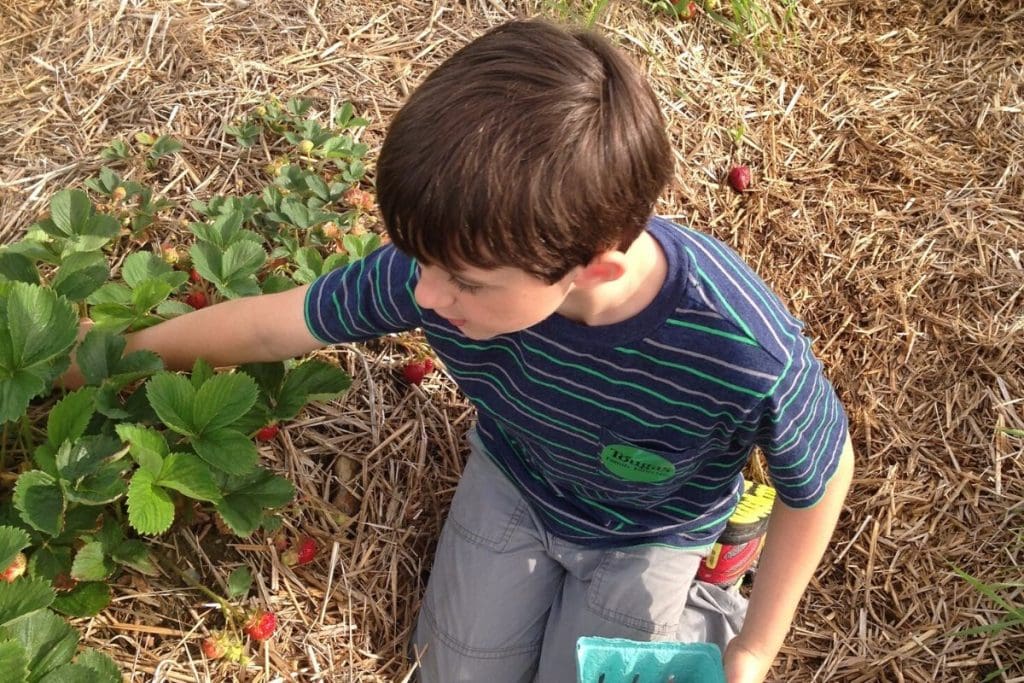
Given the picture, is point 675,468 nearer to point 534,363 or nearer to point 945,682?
point 534,363

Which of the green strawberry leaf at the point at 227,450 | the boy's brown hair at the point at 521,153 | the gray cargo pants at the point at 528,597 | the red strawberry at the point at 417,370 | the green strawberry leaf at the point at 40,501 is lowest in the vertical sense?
the gray cargo pants at the point at 528,597

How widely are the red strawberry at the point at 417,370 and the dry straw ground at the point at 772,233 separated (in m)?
0.04

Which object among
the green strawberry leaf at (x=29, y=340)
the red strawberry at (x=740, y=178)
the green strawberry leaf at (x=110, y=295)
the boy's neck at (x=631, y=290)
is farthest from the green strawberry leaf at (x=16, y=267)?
the red strawberry at (x=740, y=178)

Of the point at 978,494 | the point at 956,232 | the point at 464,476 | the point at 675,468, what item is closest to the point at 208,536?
the point at 464,476

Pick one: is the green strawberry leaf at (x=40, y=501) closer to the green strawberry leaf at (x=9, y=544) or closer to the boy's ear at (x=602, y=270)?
the green strawberry leaf at (x=9, y=544)

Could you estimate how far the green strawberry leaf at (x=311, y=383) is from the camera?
6.22 ft

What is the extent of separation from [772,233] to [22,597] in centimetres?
222

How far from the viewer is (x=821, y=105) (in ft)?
10.5

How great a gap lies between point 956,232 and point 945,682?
1320 mm

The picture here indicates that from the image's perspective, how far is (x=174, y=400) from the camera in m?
1.65

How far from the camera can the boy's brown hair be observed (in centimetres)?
123

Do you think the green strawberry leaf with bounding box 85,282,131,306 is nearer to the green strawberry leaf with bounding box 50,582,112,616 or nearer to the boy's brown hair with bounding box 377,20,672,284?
the green strawberry leaf with bounding box 50,582,112,616

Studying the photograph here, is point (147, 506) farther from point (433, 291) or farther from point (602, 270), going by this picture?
point (602, 270)

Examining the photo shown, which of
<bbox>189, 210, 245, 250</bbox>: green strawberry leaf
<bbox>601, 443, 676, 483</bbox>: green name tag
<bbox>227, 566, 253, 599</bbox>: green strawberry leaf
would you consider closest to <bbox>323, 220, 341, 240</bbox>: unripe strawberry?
<bbox>189, 210, 245, 250</bbox>: green strawberry leaf
